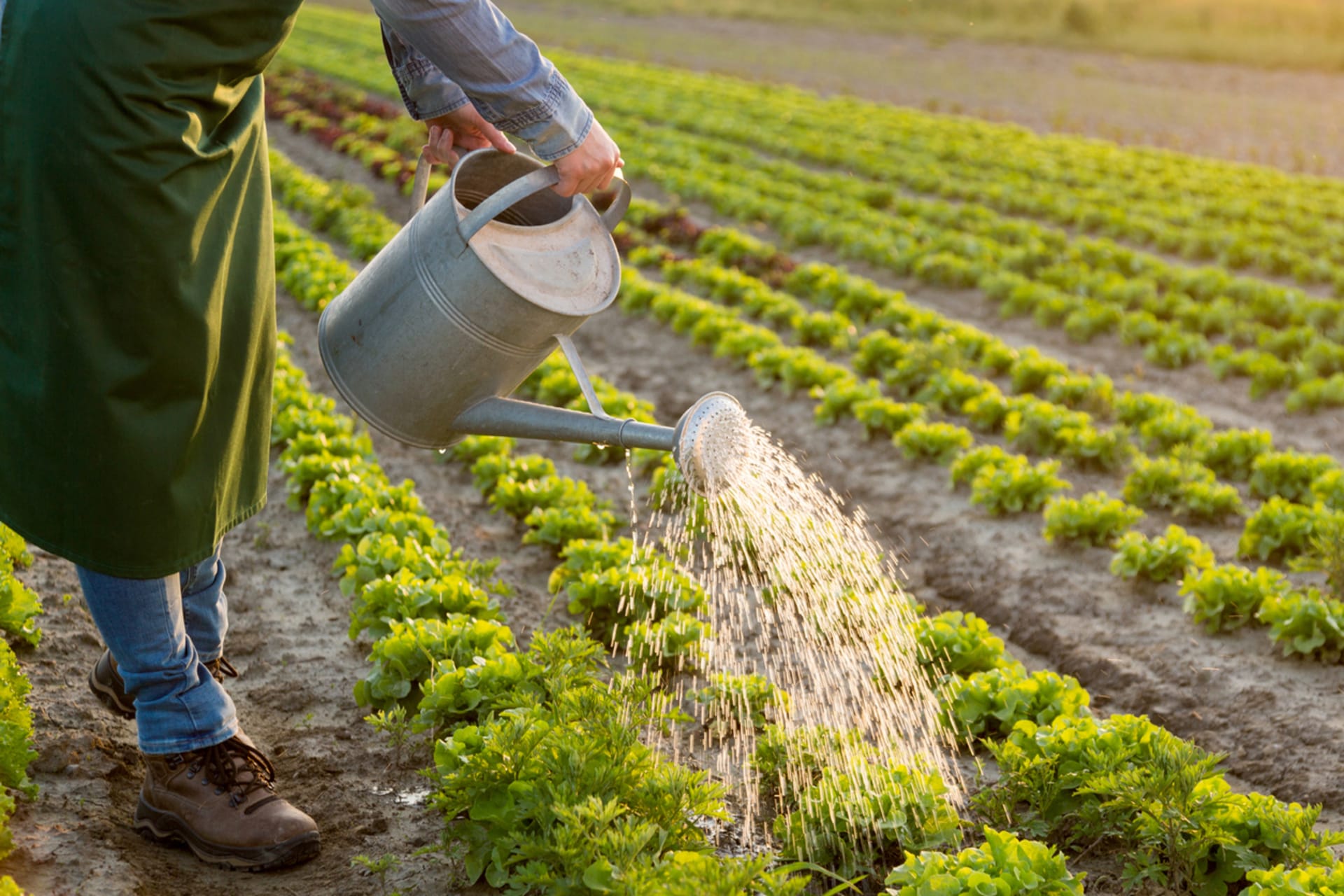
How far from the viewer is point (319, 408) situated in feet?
19.1

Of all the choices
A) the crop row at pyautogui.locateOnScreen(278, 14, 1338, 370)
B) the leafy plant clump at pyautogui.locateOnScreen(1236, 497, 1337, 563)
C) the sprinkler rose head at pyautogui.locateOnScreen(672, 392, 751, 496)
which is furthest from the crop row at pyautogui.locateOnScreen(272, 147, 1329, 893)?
the crop row at pyautogui.locateOnScreen(278, 14, 1338, 370)

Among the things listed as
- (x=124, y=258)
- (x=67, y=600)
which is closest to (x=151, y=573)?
(x=124, y=258)

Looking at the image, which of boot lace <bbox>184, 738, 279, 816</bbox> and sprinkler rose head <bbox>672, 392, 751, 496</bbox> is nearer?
sprinkler rose head <bbox>672, 392, 751, 496</bbox>

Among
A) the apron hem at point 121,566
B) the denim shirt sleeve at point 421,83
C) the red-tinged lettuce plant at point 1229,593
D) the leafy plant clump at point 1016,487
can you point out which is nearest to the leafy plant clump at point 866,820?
the apron hem at point 121,566

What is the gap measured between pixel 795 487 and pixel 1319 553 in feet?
8.48

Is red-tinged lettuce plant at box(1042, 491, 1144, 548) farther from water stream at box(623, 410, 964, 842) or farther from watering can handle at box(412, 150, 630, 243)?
watering can handle at box(412, 150, 630, 243)

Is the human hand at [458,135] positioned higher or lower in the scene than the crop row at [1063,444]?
higher

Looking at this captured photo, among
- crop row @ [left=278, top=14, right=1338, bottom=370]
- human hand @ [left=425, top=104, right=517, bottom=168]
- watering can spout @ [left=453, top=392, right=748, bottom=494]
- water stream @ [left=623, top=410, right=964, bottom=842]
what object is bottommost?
water stream @ [left=623, top=410, right=964, bottom=842]

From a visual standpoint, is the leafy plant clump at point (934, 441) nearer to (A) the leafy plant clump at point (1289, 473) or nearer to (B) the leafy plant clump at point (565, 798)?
(A) the leafy plant clump at point (1289, 473)

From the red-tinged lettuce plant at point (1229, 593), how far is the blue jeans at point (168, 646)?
3466 mm

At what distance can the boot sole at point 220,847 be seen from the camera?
278 centimetres

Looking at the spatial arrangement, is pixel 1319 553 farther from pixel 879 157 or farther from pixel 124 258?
pixel 879 157

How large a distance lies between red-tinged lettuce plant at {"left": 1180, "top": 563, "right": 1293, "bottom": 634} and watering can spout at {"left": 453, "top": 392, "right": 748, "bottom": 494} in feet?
9.02

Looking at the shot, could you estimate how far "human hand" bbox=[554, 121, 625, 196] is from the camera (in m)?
2.39
